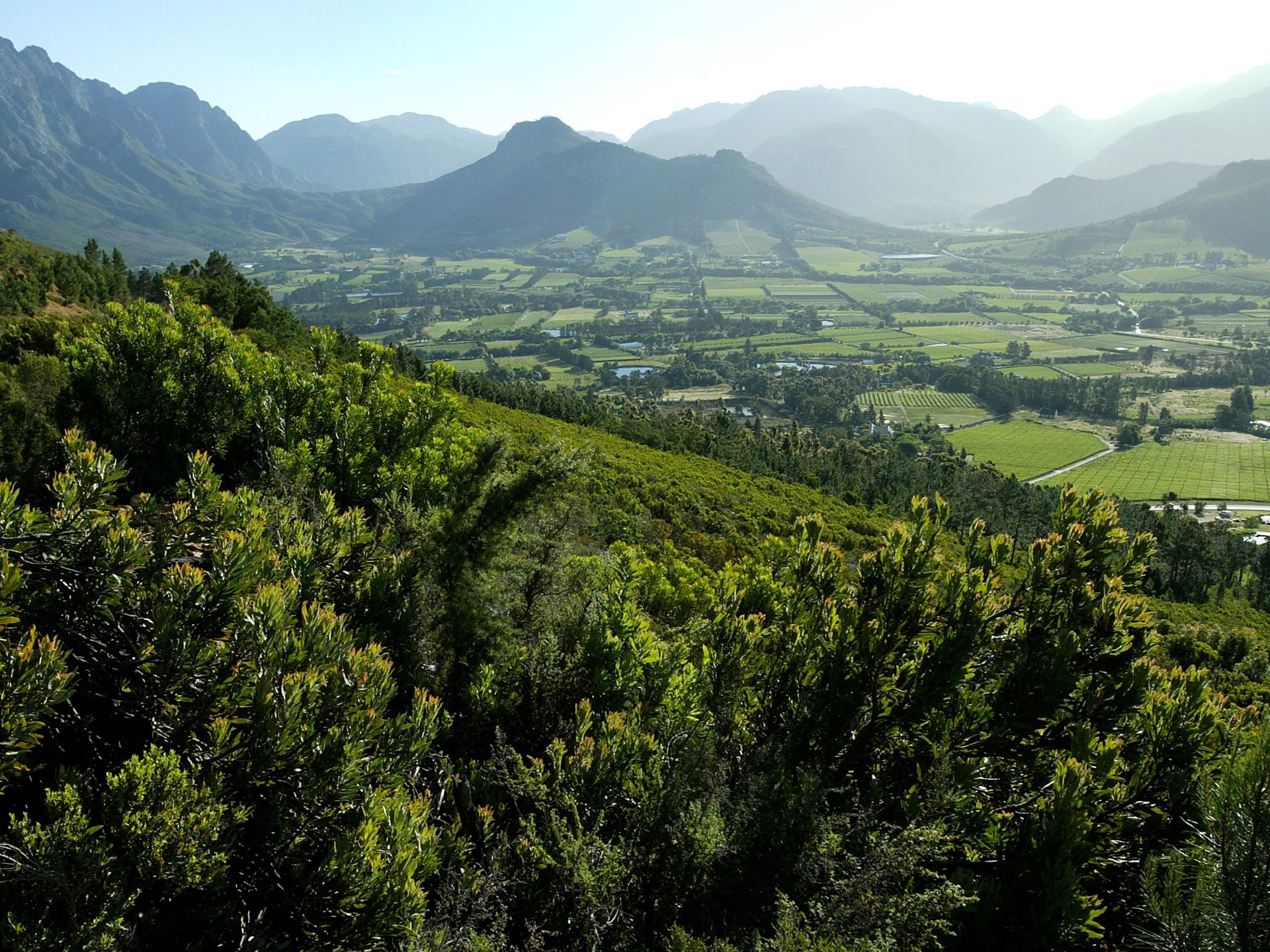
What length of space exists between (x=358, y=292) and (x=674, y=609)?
194m

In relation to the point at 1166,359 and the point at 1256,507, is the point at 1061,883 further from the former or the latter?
the point at 1166,359

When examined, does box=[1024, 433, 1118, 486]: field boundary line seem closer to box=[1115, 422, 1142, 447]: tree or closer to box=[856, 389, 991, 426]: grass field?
box=[1115, 422, 1142, 447]: tree

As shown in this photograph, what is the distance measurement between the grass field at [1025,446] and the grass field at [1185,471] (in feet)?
9.76

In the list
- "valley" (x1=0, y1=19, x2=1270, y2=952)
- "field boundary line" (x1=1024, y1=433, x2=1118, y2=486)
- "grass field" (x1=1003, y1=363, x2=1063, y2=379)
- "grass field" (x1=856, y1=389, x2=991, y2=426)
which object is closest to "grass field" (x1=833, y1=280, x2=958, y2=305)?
"grass field" (x1=1003, y1=363, x2=1063, y2=379)

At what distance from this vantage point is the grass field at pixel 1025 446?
252 feet

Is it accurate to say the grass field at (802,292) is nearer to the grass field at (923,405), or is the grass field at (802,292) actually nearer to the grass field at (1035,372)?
the grass field at (1035,372)

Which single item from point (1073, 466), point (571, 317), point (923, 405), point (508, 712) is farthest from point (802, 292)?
point (508, 712)

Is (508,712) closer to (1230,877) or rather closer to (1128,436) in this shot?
(1230,877)

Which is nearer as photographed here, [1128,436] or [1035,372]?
[1128,436]

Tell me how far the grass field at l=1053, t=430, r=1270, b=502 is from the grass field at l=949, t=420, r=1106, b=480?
9.76ft

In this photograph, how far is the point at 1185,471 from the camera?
75.2 metres

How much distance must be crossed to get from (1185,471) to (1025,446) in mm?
16251

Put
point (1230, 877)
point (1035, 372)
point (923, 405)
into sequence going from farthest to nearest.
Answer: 1. point (1035, 372)
2. point (923, 405)
3. point (1230, 877)

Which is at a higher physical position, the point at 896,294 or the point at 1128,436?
the point at 896,294
